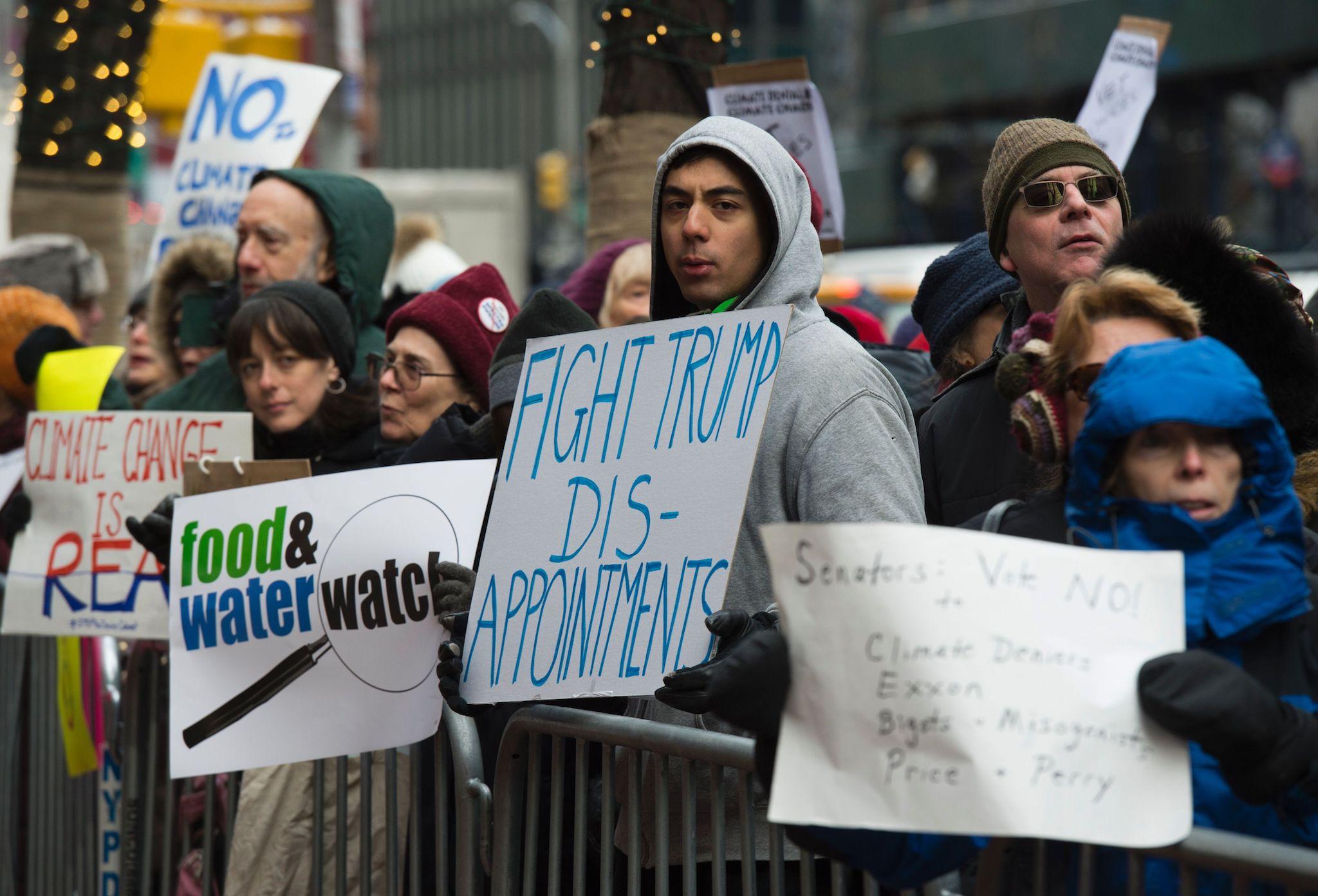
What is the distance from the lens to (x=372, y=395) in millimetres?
4840

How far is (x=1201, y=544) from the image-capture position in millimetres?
2240

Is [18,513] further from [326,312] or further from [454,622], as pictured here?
[454,622]

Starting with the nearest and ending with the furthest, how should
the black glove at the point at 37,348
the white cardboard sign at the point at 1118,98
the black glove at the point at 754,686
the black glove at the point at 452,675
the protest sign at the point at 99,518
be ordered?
1. the black glove at the point at 754,686
2. the black glove at the point at 452,675
3. the protest sign at the point at 99,518
4. the black glove at the point at 37,348
5. the white cardboard sign at the point at 1118,98

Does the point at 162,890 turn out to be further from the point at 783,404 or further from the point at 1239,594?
the point at 1239,594

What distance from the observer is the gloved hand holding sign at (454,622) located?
324cm

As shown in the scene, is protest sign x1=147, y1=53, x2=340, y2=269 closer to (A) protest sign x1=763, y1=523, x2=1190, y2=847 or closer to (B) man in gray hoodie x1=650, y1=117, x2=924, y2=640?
(B) man in gray hoodie x1=650, y1=117, x2=924, y2=640

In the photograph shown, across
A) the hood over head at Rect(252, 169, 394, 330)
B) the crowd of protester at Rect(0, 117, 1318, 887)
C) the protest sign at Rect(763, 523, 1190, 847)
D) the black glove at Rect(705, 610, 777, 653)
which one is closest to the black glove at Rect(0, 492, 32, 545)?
the crowd of protester at Rect(0, 117, 1318, 887)

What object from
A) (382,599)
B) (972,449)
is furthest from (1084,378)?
(382,599)

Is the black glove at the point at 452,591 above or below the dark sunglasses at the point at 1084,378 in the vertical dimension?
below

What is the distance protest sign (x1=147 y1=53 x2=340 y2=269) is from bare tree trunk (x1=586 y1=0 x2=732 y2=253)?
61.6 inches

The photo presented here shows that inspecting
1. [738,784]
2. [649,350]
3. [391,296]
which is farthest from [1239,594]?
[391,296]

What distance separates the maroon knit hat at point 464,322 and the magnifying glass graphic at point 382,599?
90 centimetres

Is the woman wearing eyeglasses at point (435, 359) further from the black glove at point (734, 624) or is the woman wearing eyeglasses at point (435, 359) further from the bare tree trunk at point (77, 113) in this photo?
the bare tree trunk at point (77, 113)

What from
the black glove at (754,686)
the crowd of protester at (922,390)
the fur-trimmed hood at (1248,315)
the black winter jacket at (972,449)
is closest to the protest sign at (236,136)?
the crowd of protester at (922,390)
